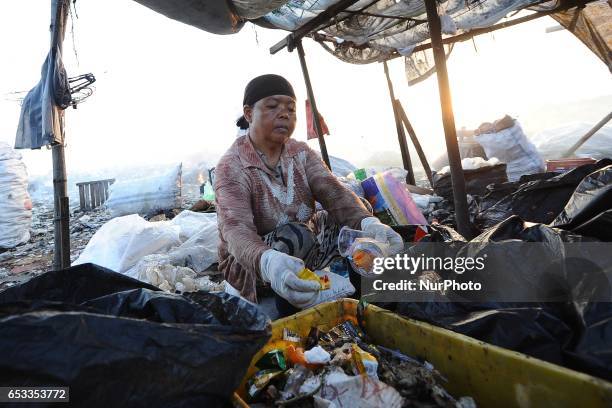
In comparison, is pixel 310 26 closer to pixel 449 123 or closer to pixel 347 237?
pixel 449 123

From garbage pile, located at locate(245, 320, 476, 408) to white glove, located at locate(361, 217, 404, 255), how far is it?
2.11 feet

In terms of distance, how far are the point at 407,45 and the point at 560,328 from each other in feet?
16.9

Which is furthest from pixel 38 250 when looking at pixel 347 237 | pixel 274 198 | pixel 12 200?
pixel 347 237

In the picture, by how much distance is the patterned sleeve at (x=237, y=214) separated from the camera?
6.19ft

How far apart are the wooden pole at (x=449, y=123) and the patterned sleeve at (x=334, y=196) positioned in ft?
3.74

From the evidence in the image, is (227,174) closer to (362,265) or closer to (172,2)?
(362,265)

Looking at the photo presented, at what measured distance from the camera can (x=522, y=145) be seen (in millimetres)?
→ 5672

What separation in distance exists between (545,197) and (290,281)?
7.85ft

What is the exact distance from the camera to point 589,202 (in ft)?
5.34

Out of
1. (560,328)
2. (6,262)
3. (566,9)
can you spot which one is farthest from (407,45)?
(6,262)

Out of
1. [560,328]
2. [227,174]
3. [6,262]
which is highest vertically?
[227,174]

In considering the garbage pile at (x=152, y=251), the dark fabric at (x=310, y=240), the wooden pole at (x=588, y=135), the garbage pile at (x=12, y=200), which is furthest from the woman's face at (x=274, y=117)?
the wooden pole at (x=588, y=135)

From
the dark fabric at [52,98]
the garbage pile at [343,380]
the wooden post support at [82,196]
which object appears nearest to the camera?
the garbage pile at [343,380]

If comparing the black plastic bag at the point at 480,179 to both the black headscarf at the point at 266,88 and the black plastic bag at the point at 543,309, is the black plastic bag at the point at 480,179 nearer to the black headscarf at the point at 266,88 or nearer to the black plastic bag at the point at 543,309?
the black headscarf at the point at 266,88
